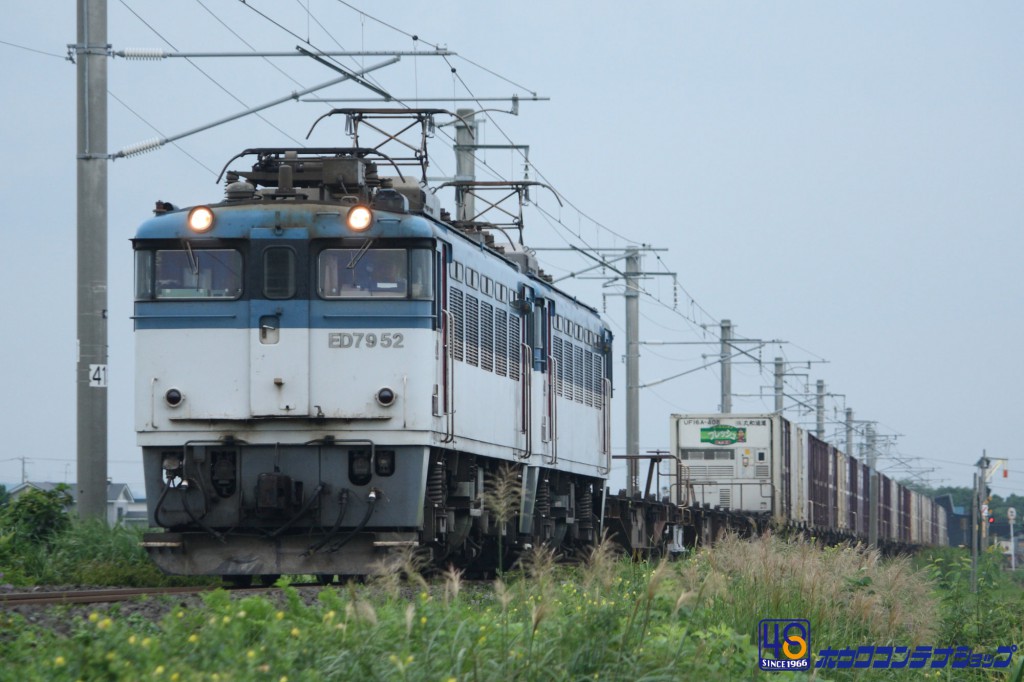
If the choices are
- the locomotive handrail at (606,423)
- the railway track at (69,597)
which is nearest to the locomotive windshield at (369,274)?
the railway track at (69,597)

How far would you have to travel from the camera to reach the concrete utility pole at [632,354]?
3669 centimetres

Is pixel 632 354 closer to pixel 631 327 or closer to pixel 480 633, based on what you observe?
pixel 631 327

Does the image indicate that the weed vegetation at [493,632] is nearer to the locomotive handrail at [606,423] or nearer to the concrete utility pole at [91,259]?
the concrete utility pole at [91,259]

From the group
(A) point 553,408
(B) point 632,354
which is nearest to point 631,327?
(B) point 632,354

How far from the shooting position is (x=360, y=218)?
14523mm

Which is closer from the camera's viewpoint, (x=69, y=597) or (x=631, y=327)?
(x=69, y=597)

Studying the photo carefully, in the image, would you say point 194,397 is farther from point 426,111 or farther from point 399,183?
point 426,111

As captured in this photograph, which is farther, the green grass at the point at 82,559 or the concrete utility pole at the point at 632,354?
the concrete utility pole at the point at 632,354

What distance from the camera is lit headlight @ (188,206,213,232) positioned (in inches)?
573

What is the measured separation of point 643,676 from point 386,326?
6.92 metres

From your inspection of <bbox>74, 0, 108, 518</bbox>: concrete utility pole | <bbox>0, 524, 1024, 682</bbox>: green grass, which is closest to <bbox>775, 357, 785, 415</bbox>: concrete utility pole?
<bbox>74, 0, 108, 518</bbox>: concrete utility pole

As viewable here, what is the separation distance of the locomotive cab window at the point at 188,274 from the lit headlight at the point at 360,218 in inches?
43.6

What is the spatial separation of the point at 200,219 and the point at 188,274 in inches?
20.7

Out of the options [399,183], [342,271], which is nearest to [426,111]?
[399,183]
